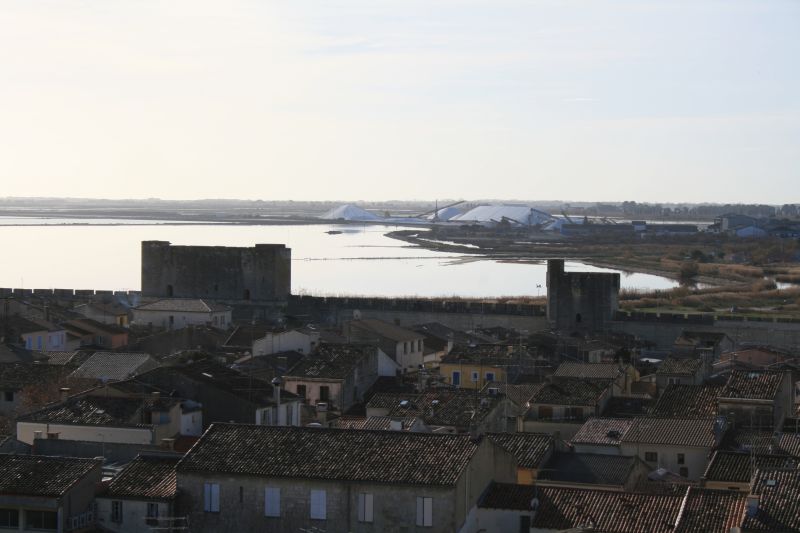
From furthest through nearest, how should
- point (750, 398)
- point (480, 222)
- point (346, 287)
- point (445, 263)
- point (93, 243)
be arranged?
point (480, 222) < point (93, 243) < point (445, 263) < point (346, 287) < point (750, 398)

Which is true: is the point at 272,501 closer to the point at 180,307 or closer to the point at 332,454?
the point at 332,454

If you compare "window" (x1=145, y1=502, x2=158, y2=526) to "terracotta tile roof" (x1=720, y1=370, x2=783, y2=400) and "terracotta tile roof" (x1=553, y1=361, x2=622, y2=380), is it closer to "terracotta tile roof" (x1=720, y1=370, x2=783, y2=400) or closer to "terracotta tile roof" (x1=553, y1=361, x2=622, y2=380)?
"terracotta tile roof" (x1=720, y1=370, x2=783, y2=400)

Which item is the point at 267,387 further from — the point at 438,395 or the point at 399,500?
the point at 399,500

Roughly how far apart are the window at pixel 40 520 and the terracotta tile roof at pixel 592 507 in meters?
3.35

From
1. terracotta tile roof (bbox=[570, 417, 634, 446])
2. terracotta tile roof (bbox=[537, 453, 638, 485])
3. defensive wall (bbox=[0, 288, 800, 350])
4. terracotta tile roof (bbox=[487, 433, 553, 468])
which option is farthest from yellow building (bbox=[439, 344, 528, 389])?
defensive wall (bbox=[0, 288, 800, 350])

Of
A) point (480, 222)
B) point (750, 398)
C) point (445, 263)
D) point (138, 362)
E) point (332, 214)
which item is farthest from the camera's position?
point (332, 214)

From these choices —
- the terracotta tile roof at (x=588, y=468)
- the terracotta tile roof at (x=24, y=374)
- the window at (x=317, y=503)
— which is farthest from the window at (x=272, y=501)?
the terracotta tile roof at (x=24, y=374)

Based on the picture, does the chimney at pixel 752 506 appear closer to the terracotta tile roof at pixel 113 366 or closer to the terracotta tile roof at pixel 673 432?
the terracotta tile roof at pixel 673 432

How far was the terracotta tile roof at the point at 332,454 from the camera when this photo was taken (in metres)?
12.0

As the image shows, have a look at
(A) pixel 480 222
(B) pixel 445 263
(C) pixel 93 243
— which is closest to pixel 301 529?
(B) pixel 445 263

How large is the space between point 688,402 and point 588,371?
3.47 m

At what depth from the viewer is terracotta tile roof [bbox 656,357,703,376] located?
22.8 meters

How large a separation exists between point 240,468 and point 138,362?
9203mm

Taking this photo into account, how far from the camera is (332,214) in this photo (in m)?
168
